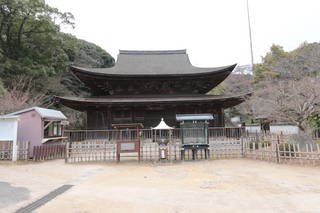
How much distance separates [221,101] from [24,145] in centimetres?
1266

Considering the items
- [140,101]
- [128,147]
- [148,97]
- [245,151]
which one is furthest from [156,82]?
[245,151]

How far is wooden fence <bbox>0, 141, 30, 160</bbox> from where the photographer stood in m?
9.27

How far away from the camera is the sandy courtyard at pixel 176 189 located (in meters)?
3.77

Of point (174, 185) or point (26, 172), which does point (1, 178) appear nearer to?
point (26, 172)

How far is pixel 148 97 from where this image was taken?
15297 mm

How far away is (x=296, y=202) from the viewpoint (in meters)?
3.94

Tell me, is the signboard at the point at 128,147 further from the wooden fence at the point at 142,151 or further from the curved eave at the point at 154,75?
the curved eave at the point at 154,75

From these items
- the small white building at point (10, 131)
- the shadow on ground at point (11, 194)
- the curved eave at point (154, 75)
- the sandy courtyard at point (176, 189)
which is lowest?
the sandy courtyard at point (176, 189)

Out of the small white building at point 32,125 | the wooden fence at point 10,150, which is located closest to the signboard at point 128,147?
the small white building at point 32,125

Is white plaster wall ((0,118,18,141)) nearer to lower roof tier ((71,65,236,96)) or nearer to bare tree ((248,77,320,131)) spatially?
lower roof tier ((71,65,236,96))

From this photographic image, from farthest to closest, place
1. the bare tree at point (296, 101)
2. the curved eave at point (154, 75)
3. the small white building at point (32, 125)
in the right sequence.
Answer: the curved eave at point (154, 75)
the small white building at point (32, 125)
the bare tree at point (296, 101)

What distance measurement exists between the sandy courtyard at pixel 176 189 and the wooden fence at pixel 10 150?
278 centimetres

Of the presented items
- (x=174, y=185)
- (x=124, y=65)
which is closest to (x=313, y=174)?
(x=174, y=185)

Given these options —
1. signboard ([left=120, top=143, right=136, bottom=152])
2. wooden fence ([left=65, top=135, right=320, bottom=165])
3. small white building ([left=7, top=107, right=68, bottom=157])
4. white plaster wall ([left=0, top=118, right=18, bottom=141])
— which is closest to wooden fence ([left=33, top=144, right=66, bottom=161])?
small white building ([left=7, top=107, right=68, bottom=157])
